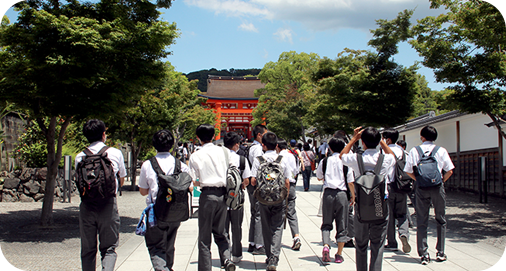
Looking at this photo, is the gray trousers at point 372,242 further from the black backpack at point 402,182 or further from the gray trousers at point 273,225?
the black backpack at point 402,182

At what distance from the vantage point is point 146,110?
14758mm

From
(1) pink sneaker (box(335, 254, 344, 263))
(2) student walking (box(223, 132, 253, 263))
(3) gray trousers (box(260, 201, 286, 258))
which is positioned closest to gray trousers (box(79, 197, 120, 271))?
(2) student walking (box(223, 132, 253, 263))

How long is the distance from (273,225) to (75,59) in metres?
4.55

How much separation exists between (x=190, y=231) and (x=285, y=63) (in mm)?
33887

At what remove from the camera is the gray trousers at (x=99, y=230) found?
395 centimetres

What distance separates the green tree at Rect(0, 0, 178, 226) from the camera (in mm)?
6621

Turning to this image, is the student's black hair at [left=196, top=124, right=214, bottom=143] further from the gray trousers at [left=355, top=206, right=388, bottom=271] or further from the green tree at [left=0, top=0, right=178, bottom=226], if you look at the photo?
the green tree at [left=0, top=0, right=178, bottom=226]

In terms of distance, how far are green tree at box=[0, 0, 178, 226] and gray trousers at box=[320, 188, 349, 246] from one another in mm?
4298

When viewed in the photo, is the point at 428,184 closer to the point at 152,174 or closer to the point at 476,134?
the point at 152,174

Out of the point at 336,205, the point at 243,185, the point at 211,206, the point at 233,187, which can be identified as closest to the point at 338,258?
the point at 336,205

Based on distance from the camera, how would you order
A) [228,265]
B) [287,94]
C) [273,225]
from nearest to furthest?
[228,265]
[273,225]
[287,94]

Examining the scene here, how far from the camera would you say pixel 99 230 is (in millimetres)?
3994

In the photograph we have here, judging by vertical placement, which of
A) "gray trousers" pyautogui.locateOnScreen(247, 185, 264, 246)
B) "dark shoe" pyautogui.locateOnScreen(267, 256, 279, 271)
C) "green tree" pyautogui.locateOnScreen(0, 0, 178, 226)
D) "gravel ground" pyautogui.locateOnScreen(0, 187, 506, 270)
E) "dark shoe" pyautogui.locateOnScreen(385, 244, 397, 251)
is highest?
"green tree" pyautogui.locateOnScreen(0, 0, 178, 226)

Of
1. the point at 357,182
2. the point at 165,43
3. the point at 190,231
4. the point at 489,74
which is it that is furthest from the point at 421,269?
the point at 165,43
